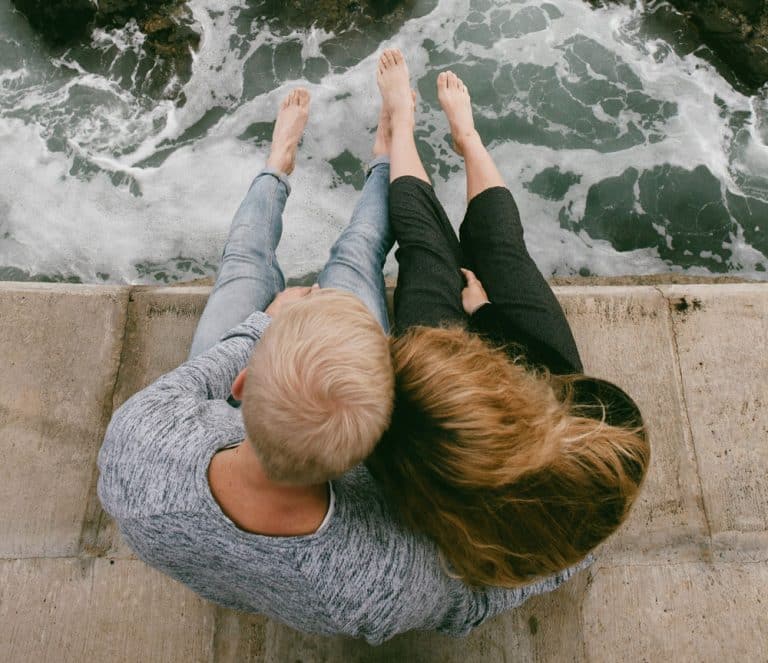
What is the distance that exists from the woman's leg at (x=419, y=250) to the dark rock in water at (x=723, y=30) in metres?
2.57

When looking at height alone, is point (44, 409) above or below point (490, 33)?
below

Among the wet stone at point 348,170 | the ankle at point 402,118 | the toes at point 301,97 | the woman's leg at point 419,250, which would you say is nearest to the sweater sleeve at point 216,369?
the woman's leg at point 419,250

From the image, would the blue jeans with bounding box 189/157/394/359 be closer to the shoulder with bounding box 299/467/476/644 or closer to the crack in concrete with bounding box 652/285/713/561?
the shoulder with bounding box 299/467/476/644

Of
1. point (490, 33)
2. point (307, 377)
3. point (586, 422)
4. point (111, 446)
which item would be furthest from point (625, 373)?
point (490, 33)

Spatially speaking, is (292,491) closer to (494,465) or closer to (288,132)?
(494,465)

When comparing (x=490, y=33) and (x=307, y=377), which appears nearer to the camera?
(x=307, y=377)

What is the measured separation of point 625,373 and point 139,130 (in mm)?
3275

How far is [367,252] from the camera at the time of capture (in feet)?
7.29

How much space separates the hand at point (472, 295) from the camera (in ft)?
6.84

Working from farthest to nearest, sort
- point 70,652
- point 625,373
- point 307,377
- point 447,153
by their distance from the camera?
point 447,153, point 625,373, point 70,652, point 307,377

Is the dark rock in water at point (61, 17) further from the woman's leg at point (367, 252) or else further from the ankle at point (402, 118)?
the woman's leg at point (367, 252)

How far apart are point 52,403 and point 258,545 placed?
148 cm

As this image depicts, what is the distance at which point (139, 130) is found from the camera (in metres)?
3.81

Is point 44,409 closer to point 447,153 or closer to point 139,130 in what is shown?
point 139,130
